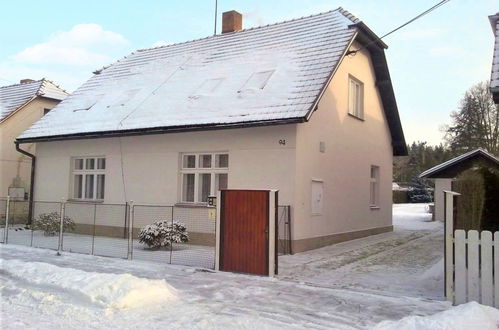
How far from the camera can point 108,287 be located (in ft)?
24.7

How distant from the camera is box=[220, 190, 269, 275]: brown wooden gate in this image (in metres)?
9.51

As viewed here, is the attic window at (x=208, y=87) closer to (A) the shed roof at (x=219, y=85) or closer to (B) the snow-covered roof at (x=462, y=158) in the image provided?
(A) the shed roof at (x=219, y=85)

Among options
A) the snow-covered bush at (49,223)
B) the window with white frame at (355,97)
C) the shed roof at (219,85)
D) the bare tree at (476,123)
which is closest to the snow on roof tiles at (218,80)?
the shed roof at (219,85)

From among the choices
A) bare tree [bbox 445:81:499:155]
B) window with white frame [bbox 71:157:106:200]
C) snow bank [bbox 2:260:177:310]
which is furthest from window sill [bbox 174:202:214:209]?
bare tree [bbox 445:81:499:155]

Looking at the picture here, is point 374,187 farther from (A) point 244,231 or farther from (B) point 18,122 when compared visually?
(B) point 18,122

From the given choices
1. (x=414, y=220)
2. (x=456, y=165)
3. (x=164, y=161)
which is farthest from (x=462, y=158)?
(x=414, y=220)

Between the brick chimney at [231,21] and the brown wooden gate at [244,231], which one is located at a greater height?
the brick chimney at [231,21]

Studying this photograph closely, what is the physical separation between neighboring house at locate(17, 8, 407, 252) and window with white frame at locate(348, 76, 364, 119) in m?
0.04

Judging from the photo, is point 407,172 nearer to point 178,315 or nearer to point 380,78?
point 380,78

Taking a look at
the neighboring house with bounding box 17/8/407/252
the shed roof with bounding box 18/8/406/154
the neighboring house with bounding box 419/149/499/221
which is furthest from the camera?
the neighboring house with bounding box 419/149/499/221

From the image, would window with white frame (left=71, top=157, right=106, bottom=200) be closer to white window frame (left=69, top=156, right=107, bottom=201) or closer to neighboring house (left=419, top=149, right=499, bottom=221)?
white window frame (left=69, top=156, right=107, bottom=201)

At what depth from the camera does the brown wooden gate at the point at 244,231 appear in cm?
951

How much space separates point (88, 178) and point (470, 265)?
13.7m

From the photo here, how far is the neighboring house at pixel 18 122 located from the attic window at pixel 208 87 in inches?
384
